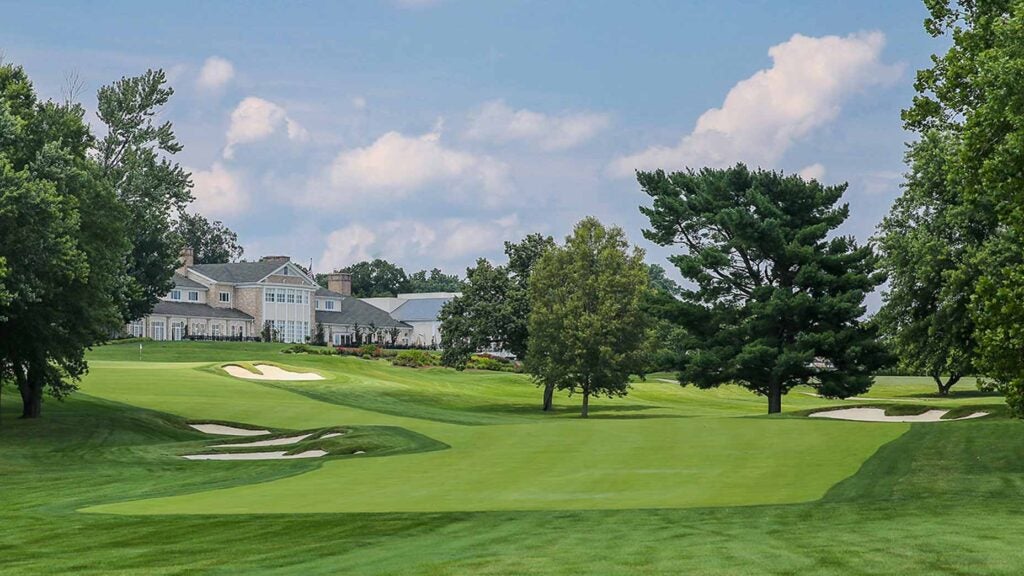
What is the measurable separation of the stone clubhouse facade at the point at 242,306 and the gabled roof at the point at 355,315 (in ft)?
0.86

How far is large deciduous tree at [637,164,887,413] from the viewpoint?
177 ft

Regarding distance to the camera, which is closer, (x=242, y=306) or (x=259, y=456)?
(x=259, y=456)

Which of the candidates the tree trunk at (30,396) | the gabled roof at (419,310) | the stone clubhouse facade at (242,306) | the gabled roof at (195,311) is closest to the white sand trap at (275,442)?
the tree trunk at (30,396)

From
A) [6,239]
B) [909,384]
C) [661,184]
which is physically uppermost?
[661,184]

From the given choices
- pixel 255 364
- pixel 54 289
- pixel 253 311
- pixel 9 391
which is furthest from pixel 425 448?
pixel 253 311

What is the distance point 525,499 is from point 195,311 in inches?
4120

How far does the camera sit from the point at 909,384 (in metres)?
97.8

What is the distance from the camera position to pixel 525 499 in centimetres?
1994

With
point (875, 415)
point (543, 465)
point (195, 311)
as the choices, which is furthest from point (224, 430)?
point (195, 311)

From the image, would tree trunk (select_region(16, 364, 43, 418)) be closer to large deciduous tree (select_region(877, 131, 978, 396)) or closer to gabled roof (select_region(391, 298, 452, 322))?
large deciduous tree (select_region(877, 131, 978, 396))

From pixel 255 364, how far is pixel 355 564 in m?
60.7

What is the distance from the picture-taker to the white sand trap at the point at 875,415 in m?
45.8

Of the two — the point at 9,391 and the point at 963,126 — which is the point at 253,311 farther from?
the point at 963,126

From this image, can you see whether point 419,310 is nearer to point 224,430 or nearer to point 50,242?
point 224,430
